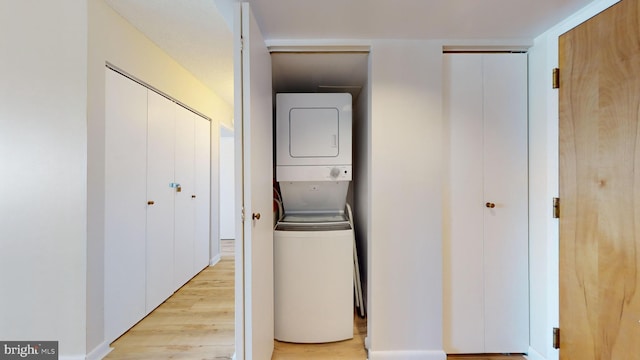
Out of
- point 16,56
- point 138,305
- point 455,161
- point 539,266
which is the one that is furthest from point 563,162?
point 16,56

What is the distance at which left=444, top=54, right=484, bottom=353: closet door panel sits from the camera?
1597 mm

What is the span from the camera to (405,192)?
1.57 meters

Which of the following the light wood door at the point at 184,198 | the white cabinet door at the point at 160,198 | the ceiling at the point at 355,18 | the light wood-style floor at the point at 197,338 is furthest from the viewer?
the light wood door at the point at 184,198

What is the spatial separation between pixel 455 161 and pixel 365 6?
1081mm

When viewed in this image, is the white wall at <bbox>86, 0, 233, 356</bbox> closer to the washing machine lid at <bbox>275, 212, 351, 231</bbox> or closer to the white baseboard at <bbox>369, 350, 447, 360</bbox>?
the washing machine lid at <bbox>275, 212, 351, 231</bbox>

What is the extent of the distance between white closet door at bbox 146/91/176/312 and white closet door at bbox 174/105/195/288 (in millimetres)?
90

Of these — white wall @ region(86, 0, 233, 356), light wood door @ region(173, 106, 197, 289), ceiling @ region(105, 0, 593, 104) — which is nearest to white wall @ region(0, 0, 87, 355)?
white wall @ region(86, 0, 233, 356)

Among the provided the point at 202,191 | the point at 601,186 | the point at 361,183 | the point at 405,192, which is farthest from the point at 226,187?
the point at 601,186

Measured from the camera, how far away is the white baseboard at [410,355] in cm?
154

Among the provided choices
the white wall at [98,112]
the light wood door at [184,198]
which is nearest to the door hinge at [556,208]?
the white wall at [98,112]

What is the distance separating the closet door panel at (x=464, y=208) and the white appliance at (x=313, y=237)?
676mm

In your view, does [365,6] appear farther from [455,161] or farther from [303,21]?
[455,161]

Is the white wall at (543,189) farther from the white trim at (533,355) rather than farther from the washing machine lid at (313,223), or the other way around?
the washing machine lid at (313,223)

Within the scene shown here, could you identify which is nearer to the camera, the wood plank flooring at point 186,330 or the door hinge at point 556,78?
the door hinge at point 556,78
